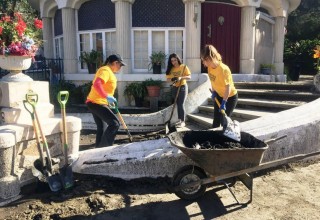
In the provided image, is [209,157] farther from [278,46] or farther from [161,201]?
[278,46]

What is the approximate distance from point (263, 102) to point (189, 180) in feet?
13.6

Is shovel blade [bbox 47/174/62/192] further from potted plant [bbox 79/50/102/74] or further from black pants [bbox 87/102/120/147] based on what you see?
potted plant [bbox 79/50/102/74]

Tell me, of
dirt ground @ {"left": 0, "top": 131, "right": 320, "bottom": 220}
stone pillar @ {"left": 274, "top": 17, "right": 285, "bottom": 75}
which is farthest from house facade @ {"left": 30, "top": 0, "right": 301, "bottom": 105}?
dirt ground @ {"left": 0, "top": 131, "right": 320, "bottom": 220}

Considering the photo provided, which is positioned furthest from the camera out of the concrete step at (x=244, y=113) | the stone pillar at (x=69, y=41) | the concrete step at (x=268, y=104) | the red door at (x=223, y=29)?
the stone pillar at (x=69, y=41)

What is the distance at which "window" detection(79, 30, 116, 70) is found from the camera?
11.1 m

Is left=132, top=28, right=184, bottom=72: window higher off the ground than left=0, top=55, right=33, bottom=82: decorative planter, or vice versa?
left=132, top=28, right=184, bottom=72: window

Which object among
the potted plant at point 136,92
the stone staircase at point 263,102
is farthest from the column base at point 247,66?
the potted plant at point 136,92

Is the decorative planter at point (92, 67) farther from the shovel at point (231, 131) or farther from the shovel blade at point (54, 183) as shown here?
the shovel at point (231, 131)

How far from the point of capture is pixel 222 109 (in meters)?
4.50

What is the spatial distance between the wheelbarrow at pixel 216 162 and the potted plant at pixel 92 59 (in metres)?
7.58

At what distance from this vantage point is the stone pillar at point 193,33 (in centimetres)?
1015

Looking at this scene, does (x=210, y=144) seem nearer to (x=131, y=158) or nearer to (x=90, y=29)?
(x=131, y=158)

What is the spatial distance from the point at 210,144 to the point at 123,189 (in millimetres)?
1445

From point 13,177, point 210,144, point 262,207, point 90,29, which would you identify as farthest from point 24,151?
point 90,29
